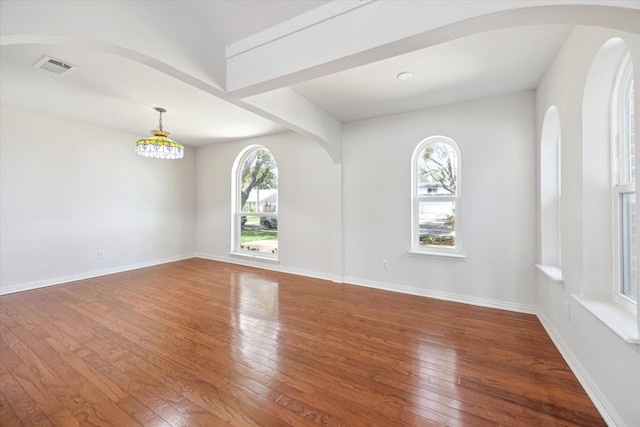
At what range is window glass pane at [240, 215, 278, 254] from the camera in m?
5.28

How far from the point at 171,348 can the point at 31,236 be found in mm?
3489

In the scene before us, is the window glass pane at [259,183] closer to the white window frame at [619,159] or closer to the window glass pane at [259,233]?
the window glass pane at [259,233]

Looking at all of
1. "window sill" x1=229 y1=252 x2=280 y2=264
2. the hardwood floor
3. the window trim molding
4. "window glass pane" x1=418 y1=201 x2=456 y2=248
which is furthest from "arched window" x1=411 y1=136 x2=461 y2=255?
the window trim molding

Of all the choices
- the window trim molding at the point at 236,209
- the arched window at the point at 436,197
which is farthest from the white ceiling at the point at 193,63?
the window trim molding at the point at 236,209

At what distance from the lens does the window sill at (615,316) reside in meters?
1.34

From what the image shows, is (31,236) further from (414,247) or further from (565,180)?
(565,180)

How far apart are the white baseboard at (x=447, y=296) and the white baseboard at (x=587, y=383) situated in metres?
0.56

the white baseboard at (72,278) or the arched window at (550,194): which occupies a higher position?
the arched window at (550,194)

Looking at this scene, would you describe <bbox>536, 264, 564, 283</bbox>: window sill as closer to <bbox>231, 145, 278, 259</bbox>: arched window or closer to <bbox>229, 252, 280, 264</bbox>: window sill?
<bbox>229, 252, 280, 264</bbox>: window sill

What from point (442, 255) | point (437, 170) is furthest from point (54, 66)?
point (442, 255)

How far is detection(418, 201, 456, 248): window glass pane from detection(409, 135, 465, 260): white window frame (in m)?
0.04

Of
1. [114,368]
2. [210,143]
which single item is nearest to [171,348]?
[114,368]

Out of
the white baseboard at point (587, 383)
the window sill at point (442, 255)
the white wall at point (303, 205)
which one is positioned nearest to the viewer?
the white baseboard at point (587, 383)

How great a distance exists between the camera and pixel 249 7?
1843 mm
